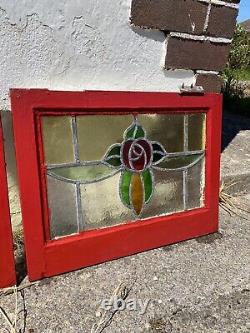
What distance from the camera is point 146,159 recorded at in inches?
71.5

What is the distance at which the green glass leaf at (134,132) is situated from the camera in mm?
1759

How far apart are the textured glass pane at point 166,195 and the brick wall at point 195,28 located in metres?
0.55

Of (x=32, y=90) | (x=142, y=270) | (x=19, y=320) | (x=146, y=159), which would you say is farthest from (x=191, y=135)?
(x=19, y=320)

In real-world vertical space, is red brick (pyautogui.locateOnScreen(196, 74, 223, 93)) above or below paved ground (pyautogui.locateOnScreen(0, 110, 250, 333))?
above

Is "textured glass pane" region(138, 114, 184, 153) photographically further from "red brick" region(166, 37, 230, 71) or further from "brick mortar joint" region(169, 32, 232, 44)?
"brick mortar joint" region(169, 32, 232, 44)

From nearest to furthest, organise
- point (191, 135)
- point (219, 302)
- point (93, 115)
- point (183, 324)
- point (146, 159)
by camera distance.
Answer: point (183, 324), point (219, 302), point (93, 115), point (146, 159), point (191, 135)

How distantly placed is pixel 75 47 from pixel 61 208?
2.48 ft

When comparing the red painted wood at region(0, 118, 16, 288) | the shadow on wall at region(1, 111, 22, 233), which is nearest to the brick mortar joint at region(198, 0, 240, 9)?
the shadow on wall at region(1, 111, 22, 233)

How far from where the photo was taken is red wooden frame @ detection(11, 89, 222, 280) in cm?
151

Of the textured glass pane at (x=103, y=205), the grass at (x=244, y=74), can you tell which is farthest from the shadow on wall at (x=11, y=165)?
the grass at (x=244, y=74)

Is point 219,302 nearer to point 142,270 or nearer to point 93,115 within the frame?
point 142,270

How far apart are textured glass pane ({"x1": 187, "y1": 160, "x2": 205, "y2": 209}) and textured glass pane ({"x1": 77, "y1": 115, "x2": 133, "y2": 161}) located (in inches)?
19.8

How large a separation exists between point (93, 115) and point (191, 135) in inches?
23.3

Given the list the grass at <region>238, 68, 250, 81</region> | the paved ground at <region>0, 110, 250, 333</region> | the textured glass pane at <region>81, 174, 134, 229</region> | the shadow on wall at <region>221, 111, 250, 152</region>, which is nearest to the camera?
the paved ground at <region>0, 110, 250, 333</region>
